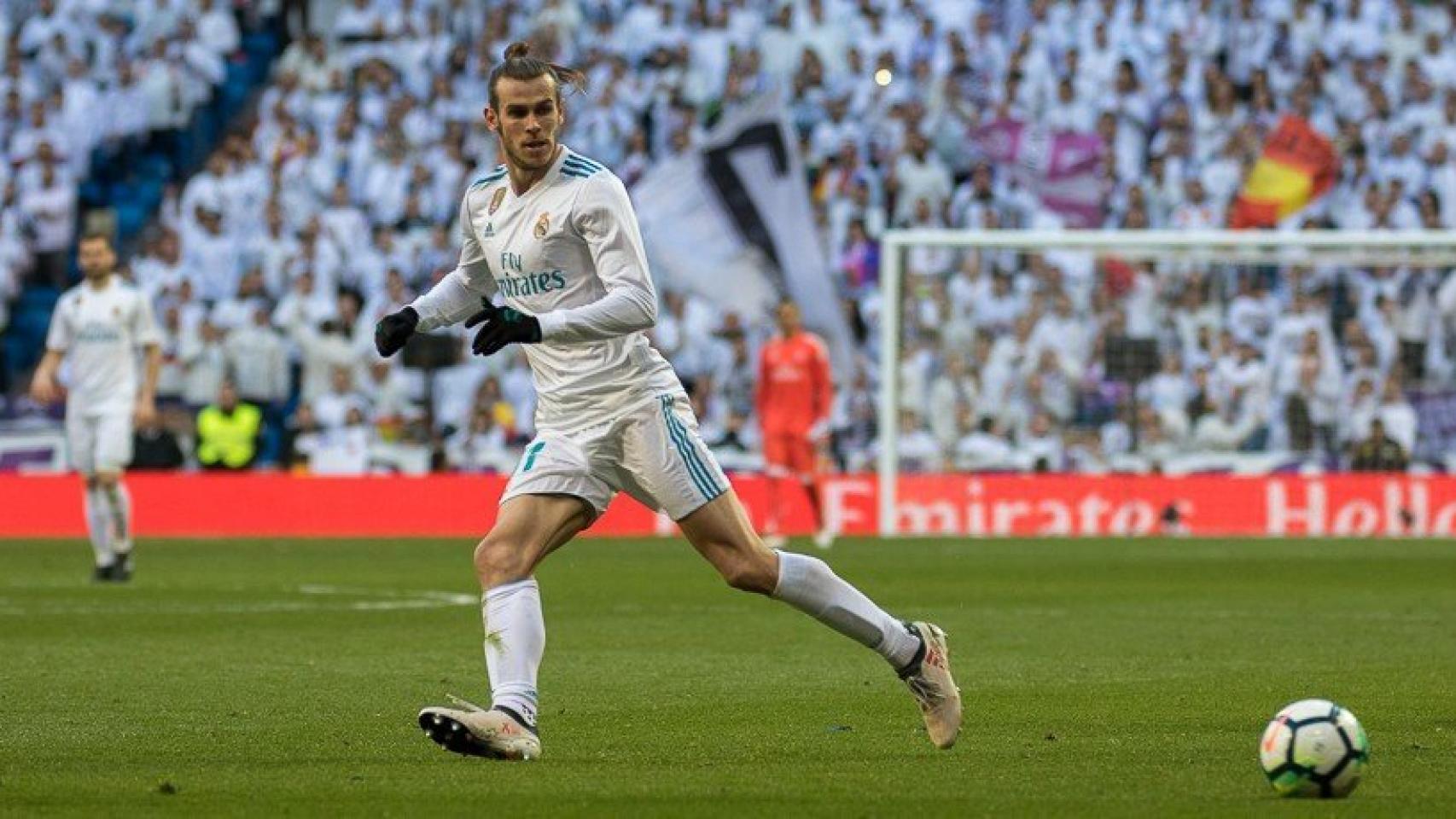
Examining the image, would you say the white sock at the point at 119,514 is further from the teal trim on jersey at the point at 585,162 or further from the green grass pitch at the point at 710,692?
the teal trim on jersey at the point at 585,162

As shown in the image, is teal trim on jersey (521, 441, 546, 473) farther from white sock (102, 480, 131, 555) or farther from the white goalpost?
the white goalpost

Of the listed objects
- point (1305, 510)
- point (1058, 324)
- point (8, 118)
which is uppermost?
point (8, 118)

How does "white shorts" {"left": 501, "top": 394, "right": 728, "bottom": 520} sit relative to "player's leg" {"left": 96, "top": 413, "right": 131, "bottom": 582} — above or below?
above

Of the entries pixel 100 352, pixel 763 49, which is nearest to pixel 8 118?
pixel 763 49

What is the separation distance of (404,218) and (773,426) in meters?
6.65

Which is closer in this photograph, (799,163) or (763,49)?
(799,163)

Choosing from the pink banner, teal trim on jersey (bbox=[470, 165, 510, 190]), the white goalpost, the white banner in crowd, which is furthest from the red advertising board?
teal trim on jersey (bbox=[470, 165, 510, 190])

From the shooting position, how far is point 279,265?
95.1ft

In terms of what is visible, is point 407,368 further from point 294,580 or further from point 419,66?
point 294,580

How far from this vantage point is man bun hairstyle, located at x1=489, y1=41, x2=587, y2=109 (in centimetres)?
822

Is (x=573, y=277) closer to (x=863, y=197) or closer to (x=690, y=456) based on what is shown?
(x=690, y=456)

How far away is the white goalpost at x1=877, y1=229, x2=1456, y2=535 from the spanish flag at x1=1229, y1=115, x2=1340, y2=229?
717 mm

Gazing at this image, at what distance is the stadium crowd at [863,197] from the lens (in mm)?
26266

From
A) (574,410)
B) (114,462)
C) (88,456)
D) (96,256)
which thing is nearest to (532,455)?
(574,410)
